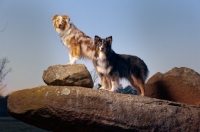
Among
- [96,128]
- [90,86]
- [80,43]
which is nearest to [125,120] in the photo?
[96,128]

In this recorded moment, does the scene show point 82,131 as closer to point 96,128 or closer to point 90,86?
point 96,128

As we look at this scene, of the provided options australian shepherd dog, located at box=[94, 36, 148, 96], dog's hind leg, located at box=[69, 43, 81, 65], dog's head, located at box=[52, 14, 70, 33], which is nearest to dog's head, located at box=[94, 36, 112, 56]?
australian shepherd dog, located at box=[94, 36, 148, 96]

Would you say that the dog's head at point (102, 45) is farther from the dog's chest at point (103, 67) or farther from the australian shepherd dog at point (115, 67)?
the dog's chest at point (103, 67)

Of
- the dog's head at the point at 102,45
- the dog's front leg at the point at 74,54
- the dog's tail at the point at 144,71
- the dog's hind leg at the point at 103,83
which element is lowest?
the dog's hind leg at the point at 103,83

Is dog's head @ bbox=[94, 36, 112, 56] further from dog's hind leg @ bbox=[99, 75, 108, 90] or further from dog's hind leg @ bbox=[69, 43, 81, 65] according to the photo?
dog's hind leg @ bbox=[99, 75, 108, 90]

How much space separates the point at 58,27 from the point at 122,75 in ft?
4.92

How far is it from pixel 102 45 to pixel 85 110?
127cm

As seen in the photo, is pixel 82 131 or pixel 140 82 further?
pixel 140 82

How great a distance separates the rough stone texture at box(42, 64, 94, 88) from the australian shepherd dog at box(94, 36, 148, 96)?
0.51m

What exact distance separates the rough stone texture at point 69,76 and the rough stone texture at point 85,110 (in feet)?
0.86

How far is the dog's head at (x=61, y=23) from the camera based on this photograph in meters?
5.68

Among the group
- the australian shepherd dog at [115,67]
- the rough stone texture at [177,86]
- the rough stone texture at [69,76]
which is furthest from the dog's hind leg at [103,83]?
the rough stone texture at [177,86]

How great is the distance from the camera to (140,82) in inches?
238

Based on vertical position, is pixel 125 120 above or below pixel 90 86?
below
